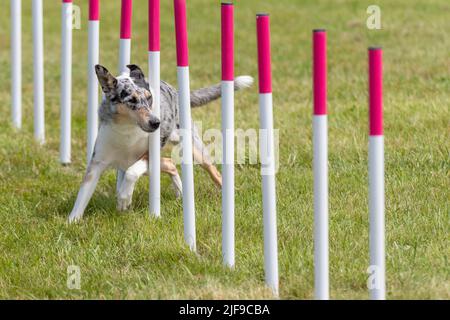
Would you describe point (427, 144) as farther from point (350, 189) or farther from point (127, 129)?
point (127, 129)

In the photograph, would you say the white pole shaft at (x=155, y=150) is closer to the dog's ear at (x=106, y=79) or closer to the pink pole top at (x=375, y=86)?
the dog's ear at (x=106, y=79)

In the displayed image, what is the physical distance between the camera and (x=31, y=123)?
10070 mm

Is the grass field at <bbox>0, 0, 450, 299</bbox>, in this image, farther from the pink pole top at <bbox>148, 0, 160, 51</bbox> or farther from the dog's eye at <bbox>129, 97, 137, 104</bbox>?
the pink pole top at <bbox>148, 0, 160, 51</bbox>

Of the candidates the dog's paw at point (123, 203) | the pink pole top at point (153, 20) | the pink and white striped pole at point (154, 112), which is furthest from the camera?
the dog's paw at point (123, 203)

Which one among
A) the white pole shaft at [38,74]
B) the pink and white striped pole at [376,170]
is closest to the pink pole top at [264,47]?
the pink and white striped pole at [376,170]

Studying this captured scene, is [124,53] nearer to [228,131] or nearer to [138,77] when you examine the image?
[138,77]

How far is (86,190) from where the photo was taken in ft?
22.6

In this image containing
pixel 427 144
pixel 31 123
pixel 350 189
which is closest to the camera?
pixel 350 189

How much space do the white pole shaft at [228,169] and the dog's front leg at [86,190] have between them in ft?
4.62

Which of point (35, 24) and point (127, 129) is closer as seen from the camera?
point (127, 129)

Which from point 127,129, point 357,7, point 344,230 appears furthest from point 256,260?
point 357,7

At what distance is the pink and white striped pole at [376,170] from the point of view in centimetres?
468
